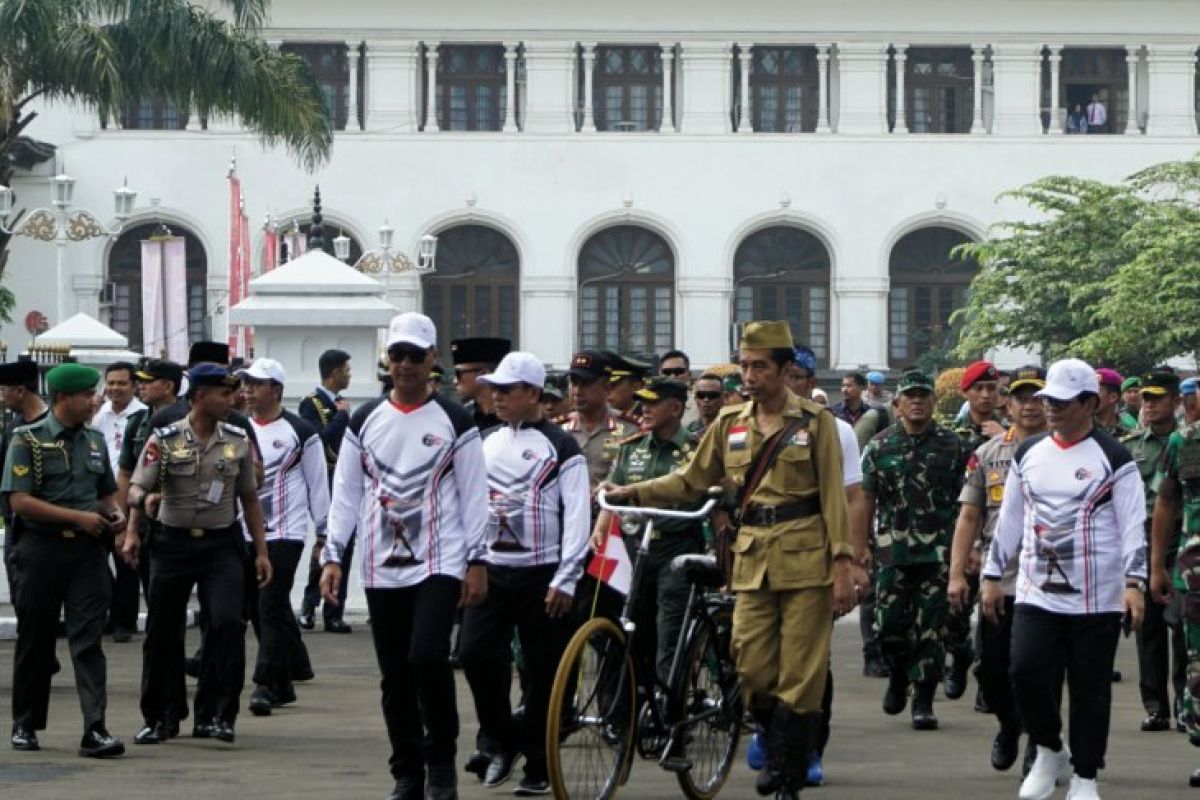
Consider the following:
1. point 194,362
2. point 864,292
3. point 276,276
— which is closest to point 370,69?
point 864,292

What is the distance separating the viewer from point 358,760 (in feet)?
40.3

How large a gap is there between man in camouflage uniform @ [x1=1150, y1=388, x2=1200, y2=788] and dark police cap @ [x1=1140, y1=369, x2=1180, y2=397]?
82.1 inches

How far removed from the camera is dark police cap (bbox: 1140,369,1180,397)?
14062 mm

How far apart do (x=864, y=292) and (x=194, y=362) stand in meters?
44.0

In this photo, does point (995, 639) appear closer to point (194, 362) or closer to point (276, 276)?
point (194, 362)

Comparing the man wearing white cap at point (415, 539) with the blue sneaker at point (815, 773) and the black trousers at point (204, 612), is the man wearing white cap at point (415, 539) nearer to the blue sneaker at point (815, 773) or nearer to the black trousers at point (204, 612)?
the blue sneaker at point (815, 773)

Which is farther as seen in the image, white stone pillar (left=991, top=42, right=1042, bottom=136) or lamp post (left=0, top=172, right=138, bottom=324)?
white stone pillar (left=991, top=42, right=1042, bottom=136)

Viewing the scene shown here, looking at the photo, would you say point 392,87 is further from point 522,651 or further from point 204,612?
point 522,651

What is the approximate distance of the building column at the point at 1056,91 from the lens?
58281 millimetres

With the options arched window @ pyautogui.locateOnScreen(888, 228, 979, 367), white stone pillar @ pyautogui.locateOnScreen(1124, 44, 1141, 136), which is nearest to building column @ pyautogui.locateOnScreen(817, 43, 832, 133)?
arched window @ pyautogui.locateOnScreen(888, 228, 979, 367)

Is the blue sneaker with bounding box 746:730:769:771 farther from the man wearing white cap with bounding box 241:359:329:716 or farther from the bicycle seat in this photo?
the man wearing white cap with bounding box 241:359:329:716

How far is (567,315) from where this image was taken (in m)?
57.2

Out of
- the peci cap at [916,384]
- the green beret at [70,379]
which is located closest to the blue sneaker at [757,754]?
the peci cap at [916,384]

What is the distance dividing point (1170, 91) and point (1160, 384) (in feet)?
148
